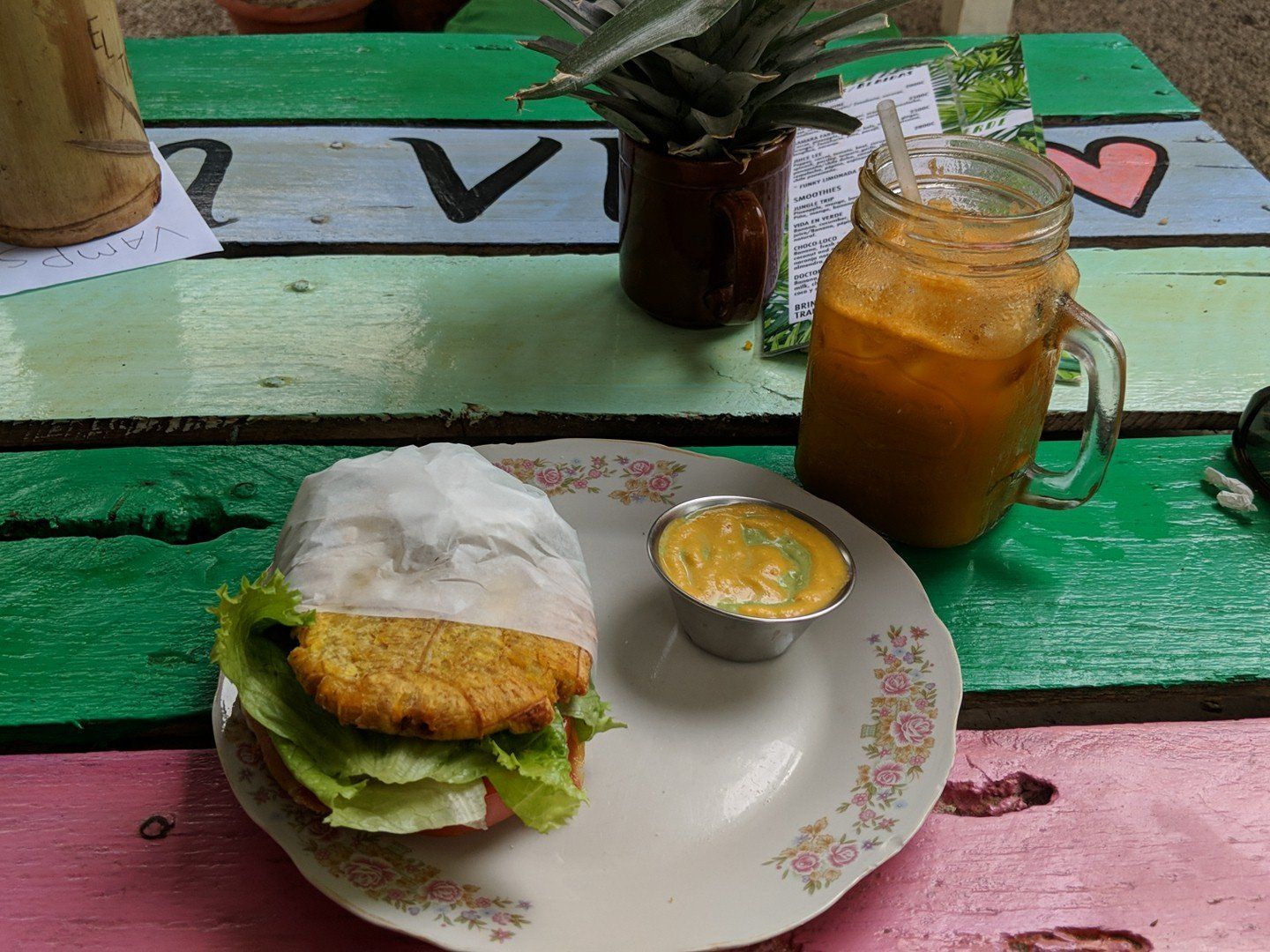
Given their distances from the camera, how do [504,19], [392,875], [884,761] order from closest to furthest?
[392,875], [884,761], [504,19]

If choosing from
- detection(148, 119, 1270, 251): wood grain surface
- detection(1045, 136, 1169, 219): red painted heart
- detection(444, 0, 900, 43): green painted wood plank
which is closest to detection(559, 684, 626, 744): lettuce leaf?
detection(148, 119, 1270, 251): wood grain surface

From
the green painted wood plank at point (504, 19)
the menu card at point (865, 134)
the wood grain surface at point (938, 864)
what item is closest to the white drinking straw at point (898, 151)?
the menu card at point (865, 134)

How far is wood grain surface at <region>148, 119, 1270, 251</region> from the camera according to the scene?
154 centimetres

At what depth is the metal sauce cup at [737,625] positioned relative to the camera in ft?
3.05

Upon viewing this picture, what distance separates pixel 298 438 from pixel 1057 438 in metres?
→ 0.86

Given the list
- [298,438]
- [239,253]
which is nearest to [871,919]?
[298,438]

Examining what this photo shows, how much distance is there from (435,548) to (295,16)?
2624 millimetres

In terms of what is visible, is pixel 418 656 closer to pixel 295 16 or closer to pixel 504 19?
pixel 504 19

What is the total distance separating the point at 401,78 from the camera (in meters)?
1.93

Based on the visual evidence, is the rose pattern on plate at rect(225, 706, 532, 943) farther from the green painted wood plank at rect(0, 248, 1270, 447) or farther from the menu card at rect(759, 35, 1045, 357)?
the menu card at rect(759, 35, 1045, 357)

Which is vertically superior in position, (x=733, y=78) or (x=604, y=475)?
(x=733, y=78)

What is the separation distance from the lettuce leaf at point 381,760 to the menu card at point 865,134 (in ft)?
2.28

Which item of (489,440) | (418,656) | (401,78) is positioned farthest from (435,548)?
(401,78)

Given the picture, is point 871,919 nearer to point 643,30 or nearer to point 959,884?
point 959,884
